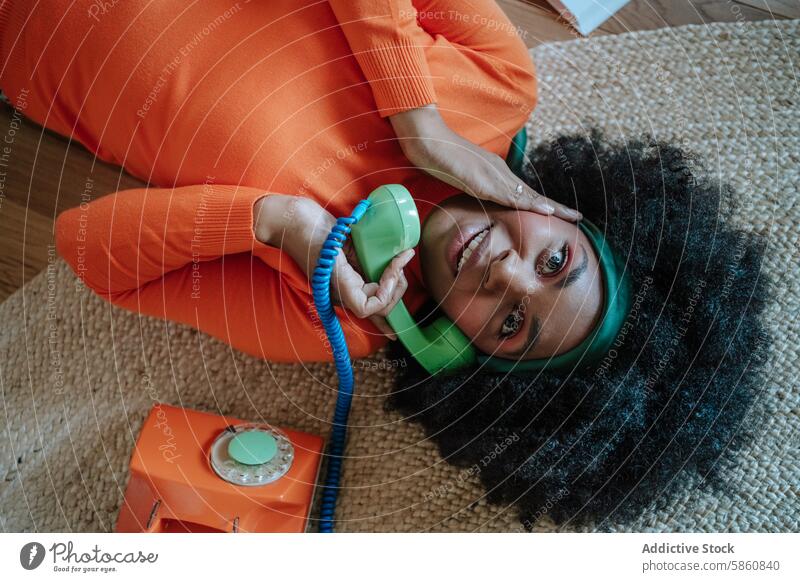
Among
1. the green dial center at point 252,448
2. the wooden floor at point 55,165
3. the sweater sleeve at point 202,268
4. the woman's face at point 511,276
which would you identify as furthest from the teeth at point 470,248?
the wooden floor at point 55,165

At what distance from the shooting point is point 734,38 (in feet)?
2.75

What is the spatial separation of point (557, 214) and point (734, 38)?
1.19 ft

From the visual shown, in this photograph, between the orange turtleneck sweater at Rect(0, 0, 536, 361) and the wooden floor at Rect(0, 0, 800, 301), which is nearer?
the orange turtleneck sweater at Rect(0, 0, 536, 361)

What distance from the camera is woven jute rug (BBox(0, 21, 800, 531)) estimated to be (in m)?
0.68

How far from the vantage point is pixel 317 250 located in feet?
2.06

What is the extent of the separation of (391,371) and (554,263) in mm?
220

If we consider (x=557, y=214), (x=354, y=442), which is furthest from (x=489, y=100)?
(x=354, y=442)

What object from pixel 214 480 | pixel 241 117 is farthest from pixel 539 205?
pixel 214 480

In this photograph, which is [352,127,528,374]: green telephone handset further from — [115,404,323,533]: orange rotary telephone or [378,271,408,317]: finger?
[115,404,323,533]: orange rotary telephone

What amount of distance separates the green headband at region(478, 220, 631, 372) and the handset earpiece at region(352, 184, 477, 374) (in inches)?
1.2

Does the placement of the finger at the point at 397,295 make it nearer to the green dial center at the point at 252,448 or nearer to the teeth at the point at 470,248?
the teeth at the point at 470,248

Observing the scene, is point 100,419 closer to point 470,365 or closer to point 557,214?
point 470,365

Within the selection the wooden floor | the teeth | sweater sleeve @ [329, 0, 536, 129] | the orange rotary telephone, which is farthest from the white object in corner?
the orange rotary telephone
